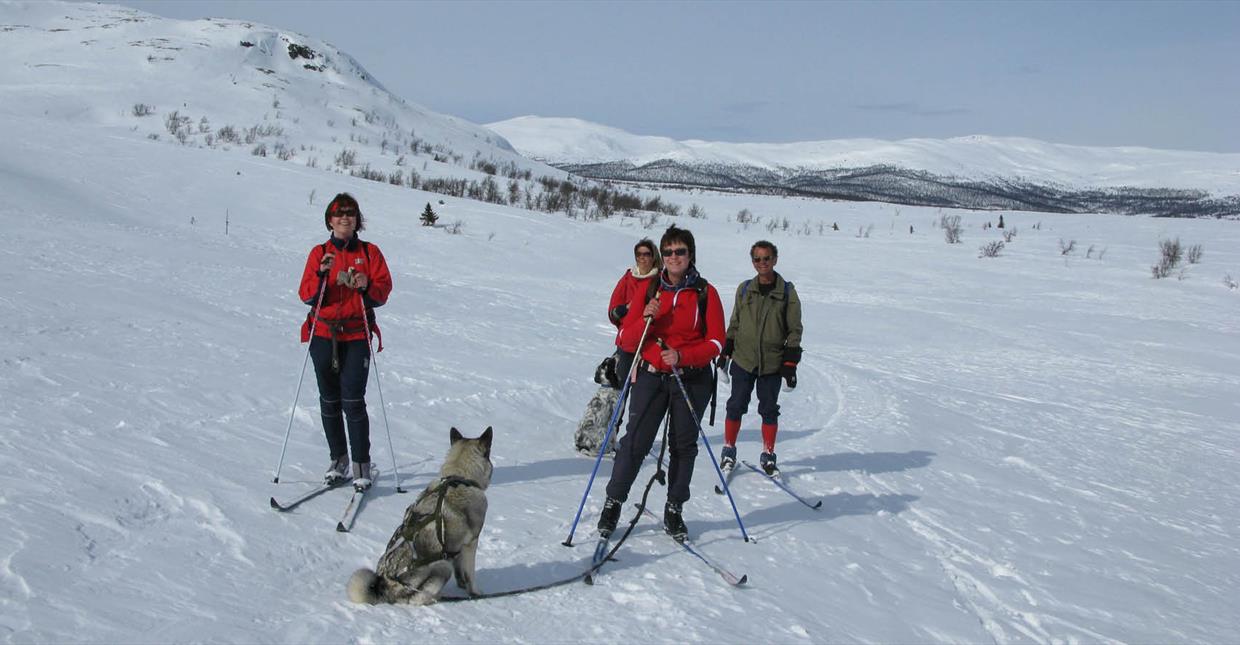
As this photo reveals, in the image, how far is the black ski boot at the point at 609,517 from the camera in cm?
460

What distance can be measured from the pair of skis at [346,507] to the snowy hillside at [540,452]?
0.25 ft

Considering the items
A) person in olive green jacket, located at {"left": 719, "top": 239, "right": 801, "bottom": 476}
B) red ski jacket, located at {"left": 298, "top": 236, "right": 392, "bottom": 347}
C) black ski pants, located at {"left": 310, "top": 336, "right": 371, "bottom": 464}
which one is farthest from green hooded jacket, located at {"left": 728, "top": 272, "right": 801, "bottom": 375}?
black ski pants, located at {"left": 310, "top": 336, "right": 371, "bottom": 464}

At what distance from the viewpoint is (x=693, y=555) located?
15.1ft

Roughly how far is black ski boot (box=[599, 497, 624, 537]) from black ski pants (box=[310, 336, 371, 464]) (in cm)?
166

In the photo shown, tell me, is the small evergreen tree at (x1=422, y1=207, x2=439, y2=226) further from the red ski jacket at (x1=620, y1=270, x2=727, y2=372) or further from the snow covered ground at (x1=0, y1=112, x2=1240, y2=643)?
the red ski jacket at (x1=620, y1=270, x2=727, y2=372)

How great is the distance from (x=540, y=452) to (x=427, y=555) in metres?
3.24

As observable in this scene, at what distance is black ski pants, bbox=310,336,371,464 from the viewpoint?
480 centimetres

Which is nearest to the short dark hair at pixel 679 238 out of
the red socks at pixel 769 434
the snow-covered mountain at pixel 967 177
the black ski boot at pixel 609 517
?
the black ski boot at pixel 609 517

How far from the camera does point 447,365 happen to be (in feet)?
29.6

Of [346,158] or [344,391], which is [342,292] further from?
[346,158]

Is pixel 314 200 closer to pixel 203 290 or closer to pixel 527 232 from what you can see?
pixel 527 232

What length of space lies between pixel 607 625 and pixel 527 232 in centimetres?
2046

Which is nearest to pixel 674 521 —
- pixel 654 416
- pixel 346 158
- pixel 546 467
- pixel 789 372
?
pixel 654 416

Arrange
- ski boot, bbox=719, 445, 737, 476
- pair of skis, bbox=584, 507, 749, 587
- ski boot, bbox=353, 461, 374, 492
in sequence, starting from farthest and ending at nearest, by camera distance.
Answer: ski boot, bbox=719, 445, 737, 476
ski boot, bbox=353, 461, 374, 492
pair of skis, bbox=584, 507, 749, 587
